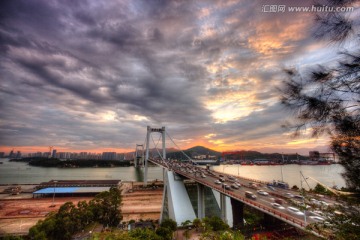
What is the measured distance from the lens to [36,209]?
2486cm

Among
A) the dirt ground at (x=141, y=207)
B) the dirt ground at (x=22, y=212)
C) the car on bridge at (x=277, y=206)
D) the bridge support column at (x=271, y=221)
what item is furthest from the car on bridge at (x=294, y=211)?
the dirt ground at (x=22, y=212)

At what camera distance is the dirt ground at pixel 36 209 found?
19094 mm

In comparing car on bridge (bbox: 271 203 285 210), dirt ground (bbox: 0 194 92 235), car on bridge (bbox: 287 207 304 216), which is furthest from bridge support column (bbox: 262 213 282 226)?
dirt ground (bbox: 0 194 92 235)

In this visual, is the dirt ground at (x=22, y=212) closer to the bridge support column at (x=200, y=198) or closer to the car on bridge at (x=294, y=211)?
the bridge support column at (x=200, y=198)

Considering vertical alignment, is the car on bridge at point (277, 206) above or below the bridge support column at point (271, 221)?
above

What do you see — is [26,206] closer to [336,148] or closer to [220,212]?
[220,212]

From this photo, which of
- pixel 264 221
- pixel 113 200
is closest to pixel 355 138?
pixel 264 221

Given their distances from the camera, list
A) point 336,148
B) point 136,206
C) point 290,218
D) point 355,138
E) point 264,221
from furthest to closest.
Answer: point 136,206
point 264,221
point 290,218
point 336,148
point 355,138

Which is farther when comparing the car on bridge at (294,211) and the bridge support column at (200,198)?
the bridge support column at (200,198)

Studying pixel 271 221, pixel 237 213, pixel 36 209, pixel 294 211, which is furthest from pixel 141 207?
pixel 294 211

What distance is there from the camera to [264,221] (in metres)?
15.1

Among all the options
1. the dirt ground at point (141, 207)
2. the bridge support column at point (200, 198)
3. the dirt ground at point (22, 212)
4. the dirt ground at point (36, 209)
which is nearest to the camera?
the bridge support column at point (200, 198)

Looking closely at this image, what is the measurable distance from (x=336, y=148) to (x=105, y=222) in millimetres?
20111

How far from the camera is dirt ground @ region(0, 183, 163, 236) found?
19.1m
